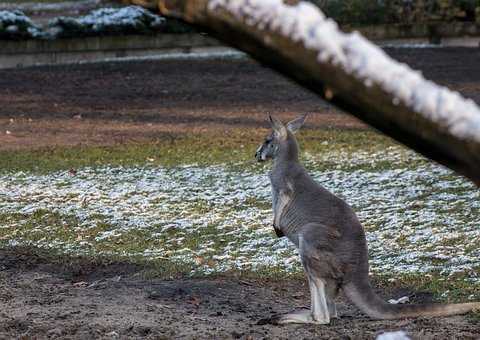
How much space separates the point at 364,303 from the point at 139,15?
1521cm

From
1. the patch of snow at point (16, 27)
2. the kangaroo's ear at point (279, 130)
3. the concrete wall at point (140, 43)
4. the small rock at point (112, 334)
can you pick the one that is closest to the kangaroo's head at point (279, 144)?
the kangaroo's ear at point (279, 130)

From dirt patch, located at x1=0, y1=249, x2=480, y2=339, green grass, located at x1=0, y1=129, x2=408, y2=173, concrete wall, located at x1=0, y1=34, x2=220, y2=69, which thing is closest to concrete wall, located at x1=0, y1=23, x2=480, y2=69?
concrete wall, located at x1=0, y1=34, x2=220, y2=69

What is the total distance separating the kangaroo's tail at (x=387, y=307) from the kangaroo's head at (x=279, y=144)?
107 centimetres

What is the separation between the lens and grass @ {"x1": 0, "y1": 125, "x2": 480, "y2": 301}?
6.68 meters

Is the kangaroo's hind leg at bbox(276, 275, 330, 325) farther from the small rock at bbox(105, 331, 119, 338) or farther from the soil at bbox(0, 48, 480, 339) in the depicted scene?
the small rock at bbox(105, 331, 119, 338)

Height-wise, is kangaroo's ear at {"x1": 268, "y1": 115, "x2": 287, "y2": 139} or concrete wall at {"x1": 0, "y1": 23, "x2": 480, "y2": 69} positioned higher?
kangaroo's ear at {"x1": 268, "y1": 115, "x2": 287, "y2": 139}

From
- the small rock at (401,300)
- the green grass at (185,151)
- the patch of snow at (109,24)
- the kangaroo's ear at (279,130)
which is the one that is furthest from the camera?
the patch of snow at (109,24)

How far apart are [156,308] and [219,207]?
284 cm

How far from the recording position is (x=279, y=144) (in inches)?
238

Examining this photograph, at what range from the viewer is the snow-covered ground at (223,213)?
6832 mm

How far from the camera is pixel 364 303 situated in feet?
16.5

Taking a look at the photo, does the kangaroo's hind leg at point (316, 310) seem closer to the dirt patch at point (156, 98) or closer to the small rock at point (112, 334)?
the small rock at point (112, 334)

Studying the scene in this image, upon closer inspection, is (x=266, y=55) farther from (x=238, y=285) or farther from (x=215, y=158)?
(x=215, y=158)

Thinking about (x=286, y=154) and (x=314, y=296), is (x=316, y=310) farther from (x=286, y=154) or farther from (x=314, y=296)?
(x=286, y=154)
